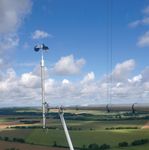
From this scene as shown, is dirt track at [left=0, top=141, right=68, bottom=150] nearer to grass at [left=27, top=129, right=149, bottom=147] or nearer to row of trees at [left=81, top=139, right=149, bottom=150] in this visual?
grass at [left=27, top=129, right=149, bottom=147]

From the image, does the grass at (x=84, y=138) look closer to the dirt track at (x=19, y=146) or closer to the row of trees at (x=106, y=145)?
the row of trees at (x=106, y=145)

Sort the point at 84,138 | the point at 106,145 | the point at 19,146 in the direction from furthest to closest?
the point at 84,138 → the point at 106,145 → the point at 19,146

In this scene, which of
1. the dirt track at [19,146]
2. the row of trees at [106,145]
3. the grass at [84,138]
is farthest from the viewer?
the grass at [84,138]

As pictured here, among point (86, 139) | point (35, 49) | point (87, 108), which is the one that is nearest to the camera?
point (87, 108)

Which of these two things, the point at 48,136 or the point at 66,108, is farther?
the point at 48,136

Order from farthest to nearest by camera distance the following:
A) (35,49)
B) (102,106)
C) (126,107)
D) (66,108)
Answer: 1. (35,49)
2. (66,108)
3. (102,106)
4. (126,107)

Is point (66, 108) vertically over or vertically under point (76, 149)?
over

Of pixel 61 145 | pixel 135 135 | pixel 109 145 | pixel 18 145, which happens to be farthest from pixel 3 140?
pixel 135 135

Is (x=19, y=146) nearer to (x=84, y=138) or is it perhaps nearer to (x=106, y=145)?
(x=84, y=138)

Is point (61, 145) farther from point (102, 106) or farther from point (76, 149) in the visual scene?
point (102, 106)

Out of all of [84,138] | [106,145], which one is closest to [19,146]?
[84,138]

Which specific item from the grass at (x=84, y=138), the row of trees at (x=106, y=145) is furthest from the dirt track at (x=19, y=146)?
the row of trees at (x=106, y=145)
